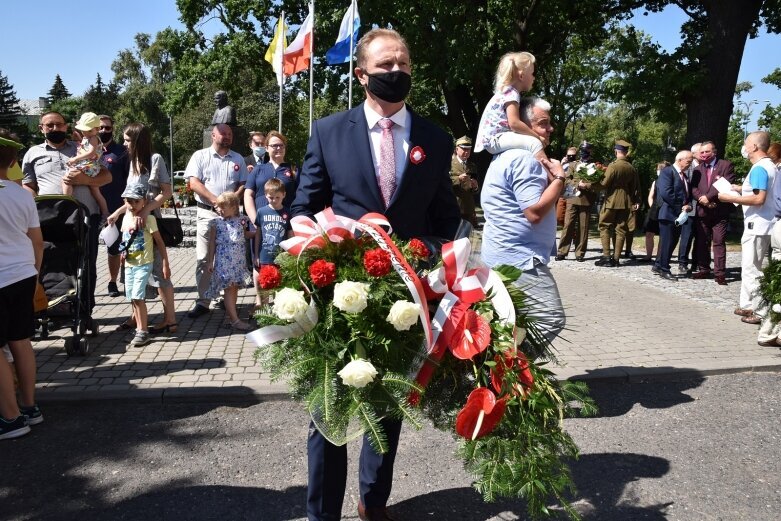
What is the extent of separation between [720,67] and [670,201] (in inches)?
286

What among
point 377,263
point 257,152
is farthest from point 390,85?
point 257,152

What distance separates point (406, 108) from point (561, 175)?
1.54m

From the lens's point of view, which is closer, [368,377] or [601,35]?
[368,377]

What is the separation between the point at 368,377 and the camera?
7.33 ft

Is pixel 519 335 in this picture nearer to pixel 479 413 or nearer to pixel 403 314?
pixel 479 413

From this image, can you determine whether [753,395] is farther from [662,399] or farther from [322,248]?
[322,248]

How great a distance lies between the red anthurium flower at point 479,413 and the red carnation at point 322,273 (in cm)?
68

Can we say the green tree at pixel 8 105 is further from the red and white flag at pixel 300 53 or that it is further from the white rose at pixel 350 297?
the white rose at pixel 350 297

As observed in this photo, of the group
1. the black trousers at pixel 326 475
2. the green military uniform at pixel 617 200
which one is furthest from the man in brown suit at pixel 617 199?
the black trousers at pixel 326 475

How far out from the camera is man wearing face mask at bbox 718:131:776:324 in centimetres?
779

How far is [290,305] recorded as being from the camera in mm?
2262

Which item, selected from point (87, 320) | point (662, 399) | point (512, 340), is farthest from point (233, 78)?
point (512, 340)

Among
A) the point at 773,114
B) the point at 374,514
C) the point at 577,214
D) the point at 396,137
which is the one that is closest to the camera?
the point at 396,137

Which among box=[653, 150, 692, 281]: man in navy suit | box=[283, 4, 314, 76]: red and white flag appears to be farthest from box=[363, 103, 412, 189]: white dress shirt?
box=[283, 4, 314, 76]: red and white flag
